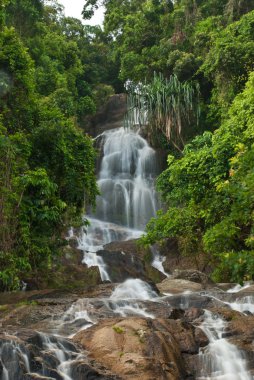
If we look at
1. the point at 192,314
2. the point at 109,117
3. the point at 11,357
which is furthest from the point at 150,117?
the point at 11,357

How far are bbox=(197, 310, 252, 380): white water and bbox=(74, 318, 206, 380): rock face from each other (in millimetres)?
271

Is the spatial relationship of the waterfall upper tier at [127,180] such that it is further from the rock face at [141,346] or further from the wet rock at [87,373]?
the wet rock at [87,373]

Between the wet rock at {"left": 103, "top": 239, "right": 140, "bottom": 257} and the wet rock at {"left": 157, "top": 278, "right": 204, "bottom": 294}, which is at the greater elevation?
the wet rock at {"left": 103, "top": 239, "right": 140, "bottom": 257}

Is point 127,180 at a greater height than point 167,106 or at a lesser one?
lesser

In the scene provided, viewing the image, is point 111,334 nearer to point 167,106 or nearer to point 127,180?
point 167,106

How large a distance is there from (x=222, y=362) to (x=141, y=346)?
1688mm

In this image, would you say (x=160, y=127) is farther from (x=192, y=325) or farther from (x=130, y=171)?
(x=192, y=325)

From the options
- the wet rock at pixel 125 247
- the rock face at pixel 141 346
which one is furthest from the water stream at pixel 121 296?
the wet rock at pixel 125 247

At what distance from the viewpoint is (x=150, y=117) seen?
2466 cm

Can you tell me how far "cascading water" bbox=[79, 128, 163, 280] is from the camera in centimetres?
2272

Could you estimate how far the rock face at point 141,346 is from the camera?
6.82 meters

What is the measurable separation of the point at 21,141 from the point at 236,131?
5990 millimetres

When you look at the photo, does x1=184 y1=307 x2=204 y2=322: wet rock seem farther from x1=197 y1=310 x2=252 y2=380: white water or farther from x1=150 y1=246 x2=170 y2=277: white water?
x1=150 y1=246 x2=170 y2=277: white water

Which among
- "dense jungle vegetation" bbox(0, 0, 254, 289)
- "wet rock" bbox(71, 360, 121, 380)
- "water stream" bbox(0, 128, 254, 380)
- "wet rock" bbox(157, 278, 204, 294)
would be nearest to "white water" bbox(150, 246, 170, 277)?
"water stream" bbox(0, 128, 254, 380)
